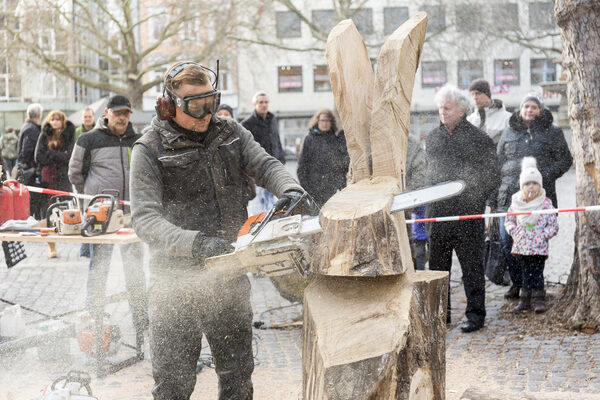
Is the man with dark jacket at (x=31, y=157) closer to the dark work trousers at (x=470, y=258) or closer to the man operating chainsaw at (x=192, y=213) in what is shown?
the dark work trousers at (x=470, y=258)

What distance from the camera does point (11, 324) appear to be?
4656mm

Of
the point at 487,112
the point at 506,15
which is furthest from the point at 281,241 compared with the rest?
the point at 506,15

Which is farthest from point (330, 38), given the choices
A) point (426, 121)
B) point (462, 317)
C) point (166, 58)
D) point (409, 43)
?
point (426, 121)

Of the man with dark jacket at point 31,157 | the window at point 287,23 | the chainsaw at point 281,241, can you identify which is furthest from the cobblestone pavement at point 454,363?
the window at point 287,23

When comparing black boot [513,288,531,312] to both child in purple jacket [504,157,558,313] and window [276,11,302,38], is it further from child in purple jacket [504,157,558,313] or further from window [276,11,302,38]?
window [276,11,302,38]

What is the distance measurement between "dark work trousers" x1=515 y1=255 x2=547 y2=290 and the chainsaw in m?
3.08

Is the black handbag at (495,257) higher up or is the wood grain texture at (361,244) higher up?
the wood grain texture at (361,244)

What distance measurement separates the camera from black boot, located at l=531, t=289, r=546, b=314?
5047 millimetres

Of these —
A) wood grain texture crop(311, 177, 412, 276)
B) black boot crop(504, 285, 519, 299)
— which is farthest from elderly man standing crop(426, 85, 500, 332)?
wood grain texture crop(311, 177, 412, 276)

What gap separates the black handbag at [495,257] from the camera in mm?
5617

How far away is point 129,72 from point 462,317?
17382mm

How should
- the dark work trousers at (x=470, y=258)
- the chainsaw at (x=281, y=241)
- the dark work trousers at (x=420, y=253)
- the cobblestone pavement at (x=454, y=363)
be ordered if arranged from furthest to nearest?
the dark work trousers at (x=420, y=253)
the dark work trousers at (x=470, y=258)
the cobblestone pavement at (x=454, y=363)
the chainsaw at (x=281, y=241)

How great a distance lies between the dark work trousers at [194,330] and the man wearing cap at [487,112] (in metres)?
4.03

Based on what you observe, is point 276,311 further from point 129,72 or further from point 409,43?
point 129,72
